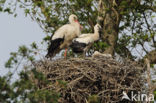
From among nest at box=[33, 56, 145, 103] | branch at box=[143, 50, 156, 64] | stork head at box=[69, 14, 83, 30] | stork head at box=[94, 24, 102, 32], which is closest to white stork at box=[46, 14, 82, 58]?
Answer: stork head at box=[69, 14, 83, 30]

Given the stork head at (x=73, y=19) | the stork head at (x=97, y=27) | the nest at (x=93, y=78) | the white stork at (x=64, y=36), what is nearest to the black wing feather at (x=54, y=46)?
the white stork at (x=64, y=36)

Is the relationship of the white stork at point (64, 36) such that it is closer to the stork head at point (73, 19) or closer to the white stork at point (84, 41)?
the stork head at point (73, 19)

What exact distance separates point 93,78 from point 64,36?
2936 millimetres

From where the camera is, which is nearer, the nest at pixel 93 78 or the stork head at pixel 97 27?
the nest at pixel 93 78

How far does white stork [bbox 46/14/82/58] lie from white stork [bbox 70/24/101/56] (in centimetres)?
26

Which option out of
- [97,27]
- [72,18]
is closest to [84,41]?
[97,27]

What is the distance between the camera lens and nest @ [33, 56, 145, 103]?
9.97 meters

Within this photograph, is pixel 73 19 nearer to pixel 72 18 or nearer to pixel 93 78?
pixel 72 18

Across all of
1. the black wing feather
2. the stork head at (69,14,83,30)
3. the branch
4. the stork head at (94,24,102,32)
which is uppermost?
the stork head at (69,14,83,30)

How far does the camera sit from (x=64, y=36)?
41.6 feet

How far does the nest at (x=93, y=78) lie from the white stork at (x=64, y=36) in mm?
1996

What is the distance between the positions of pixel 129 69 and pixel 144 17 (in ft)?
13.4

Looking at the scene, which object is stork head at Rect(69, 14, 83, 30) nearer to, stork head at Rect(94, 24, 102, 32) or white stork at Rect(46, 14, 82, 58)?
white stork at Rect(46, 14, 82, 58)

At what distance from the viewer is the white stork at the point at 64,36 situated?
40.9 feet
